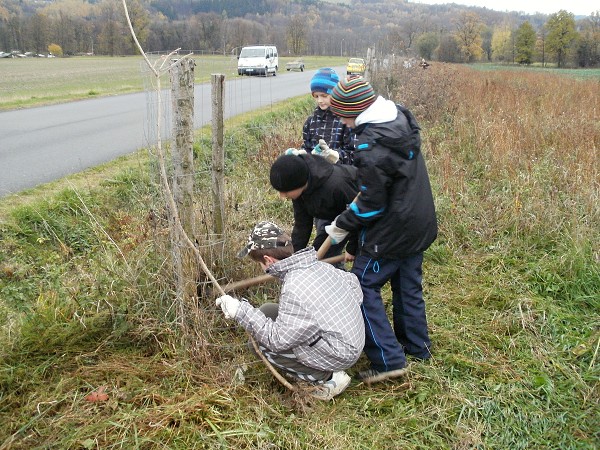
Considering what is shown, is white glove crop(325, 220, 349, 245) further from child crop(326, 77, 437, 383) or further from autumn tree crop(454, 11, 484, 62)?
autumn tree crop(454, 11, 484, 62)

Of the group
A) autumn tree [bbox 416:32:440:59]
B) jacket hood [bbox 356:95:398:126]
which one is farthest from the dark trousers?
autumn tree [bbox 416:32:440:59]

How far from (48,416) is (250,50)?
65.4ft

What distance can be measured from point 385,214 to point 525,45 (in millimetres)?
65220

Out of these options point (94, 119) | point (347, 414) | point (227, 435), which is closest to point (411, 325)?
point (347, 414)

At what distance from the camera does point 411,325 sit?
117 inches

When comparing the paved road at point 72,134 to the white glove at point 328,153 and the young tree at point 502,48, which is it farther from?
the young tree at point 502,48

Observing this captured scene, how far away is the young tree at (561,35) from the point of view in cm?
5116

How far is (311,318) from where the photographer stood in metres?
2.34

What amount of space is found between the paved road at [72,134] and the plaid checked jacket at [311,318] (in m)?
2.11

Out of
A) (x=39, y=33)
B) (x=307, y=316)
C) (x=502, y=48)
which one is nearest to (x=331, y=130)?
(x=307, y=316)

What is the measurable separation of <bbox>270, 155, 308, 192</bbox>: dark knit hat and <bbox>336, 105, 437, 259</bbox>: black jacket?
32 cm

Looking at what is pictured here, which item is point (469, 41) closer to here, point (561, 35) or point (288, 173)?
point (561, 35)

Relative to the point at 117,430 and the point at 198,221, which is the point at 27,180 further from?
the point at 117,430

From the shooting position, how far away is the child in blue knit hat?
12.2ft
